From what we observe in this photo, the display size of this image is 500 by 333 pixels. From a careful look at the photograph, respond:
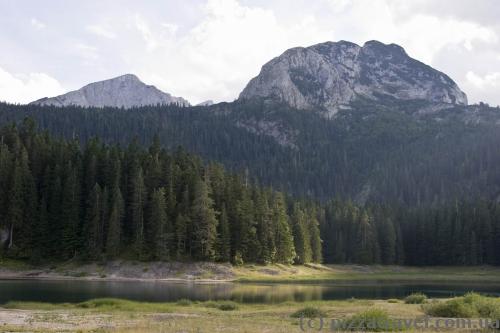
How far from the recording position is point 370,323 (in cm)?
3466

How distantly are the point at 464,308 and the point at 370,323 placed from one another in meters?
12.6

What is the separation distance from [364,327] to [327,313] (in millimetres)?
12399

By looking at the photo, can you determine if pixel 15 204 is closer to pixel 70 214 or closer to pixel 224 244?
pixel 70 214

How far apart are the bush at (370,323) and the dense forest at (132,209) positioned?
3102 inches

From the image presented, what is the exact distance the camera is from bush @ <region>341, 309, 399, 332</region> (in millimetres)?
34188

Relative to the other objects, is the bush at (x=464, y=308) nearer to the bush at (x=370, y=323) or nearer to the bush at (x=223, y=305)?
the bush at (x=370, y=323)

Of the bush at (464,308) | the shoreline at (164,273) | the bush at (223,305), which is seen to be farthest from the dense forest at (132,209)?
the bush at (464,308)

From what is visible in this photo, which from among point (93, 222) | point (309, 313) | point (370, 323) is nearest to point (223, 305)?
point (309, 313)

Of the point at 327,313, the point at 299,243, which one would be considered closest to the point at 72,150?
the point at 299,243

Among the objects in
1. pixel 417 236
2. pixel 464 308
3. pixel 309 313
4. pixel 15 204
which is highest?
pixel 15 204

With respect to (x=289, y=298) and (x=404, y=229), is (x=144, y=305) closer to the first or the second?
(x=289, y=298)

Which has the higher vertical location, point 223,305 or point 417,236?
point 417,236

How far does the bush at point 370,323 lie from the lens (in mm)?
34188

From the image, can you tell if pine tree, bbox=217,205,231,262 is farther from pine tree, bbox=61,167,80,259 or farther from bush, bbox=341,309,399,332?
bush, bbox=341,309,399,332
